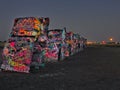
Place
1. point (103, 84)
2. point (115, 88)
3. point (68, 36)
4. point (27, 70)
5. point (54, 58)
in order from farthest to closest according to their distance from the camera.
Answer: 1. point (68, 36)
2. point (54, 58)
3. point (27, 70)
4. point (103, 84)
5. point (115, 88)

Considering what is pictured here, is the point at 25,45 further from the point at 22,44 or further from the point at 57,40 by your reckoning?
the point at 57,40

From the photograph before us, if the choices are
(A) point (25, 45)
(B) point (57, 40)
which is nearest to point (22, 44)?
(A) point (25, 45)

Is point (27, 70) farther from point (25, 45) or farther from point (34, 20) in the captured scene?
point (34, 20)

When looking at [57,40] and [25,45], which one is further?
[57,40]

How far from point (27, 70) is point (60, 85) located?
4094 mm

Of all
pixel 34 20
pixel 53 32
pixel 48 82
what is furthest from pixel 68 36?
pixel 48 82

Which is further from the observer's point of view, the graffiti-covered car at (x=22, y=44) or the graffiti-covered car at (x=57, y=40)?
the graffiti-covered car at (x=57, y=40)

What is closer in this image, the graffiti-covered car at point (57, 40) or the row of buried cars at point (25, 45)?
the row of buried cars at point (25, 45)

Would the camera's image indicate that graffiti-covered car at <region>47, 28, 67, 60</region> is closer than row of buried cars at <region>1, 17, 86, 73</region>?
No

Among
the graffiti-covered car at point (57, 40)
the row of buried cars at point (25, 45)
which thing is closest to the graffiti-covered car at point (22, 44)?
the row of buried cars at point (25, 45)

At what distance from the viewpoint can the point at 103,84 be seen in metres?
10.9

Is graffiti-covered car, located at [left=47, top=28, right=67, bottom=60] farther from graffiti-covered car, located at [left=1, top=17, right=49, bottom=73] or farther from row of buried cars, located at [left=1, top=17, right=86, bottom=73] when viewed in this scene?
graffiti-covered car, located at [left=1, top=17, right=49, bottom=73]

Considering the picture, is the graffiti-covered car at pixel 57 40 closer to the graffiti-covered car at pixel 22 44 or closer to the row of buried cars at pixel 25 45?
the row of buried cars at pixel 25 45

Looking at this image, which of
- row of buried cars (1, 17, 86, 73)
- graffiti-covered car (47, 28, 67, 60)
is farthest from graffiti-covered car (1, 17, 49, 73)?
graffiti-covered car (47, 28, 67, 60)
